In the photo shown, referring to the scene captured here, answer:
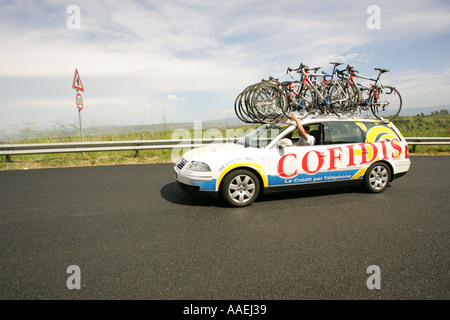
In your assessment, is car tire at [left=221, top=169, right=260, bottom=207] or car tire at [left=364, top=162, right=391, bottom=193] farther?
car tire at [left=364, top=162, right=391, bottom=193]

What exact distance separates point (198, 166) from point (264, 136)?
1.63 meters

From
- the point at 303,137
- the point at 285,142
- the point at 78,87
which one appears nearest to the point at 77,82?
the point at 78,87

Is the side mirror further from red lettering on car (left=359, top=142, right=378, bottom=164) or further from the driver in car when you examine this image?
red lettering on car (left=359, top=142, right=378, bottom=164)

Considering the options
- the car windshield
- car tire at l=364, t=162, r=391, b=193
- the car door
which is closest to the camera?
the car door

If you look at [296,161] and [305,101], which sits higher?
[305,101]

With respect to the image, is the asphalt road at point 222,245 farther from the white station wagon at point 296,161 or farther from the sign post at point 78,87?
the sign post at point 78,87

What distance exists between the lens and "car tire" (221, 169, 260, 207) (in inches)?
176

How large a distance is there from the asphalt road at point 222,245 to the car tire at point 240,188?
185 millimetres

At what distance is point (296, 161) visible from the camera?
479 cm

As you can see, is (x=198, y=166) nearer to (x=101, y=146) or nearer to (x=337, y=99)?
(x=337, y=99)

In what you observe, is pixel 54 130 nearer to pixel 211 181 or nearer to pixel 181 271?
pixel 211 181

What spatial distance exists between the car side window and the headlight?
2.61 m

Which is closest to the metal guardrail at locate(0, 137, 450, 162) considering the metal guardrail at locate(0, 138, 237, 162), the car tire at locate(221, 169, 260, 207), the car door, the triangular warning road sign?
the metal guardrail at locate(0, 138, 237, 162)
